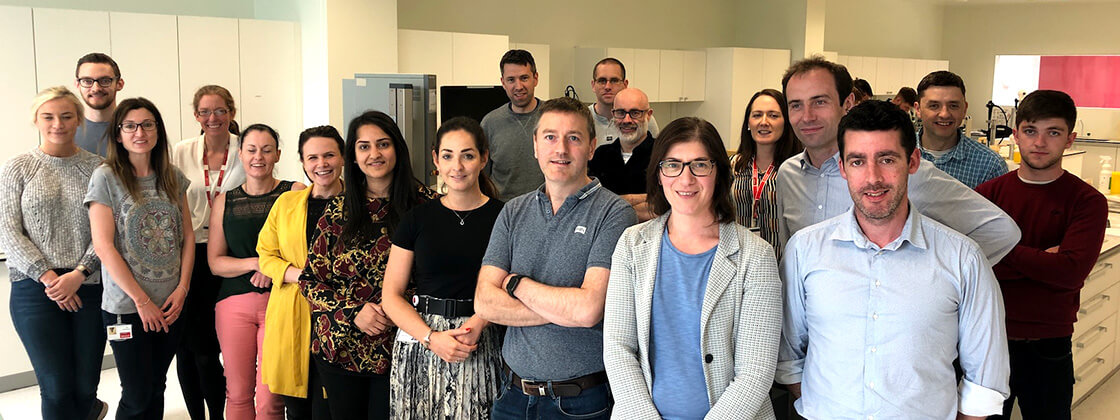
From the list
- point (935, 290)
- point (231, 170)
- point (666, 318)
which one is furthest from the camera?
point (231, 170)

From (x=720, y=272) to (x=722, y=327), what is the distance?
13 cm

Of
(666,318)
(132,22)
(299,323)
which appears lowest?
(299,323)

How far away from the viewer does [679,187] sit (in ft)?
6.77

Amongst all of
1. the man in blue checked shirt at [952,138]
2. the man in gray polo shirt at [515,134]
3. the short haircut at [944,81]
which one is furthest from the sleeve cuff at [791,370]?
the man in gray polo shirt at [515,134]

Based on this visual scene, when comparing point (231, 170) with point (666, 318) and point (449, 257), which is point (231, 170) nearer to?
point (449, 257)

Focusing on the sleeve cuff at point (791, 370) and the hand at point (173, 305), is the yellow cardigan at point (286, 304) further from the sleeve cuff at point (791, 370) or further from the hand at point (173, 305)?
the sleeve cuff at point (791, 370)

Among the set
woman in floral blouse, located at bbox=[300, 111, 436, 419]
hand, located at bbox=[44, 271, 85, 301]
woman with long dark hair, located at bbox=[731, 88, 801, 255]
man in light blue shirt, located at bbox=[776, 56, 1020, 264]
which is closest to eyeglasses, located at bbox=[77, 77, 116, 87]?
hand, located at bbox=[44, 271, 85, 301]

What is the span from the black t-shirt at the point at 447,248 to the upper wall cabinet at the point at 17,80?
3223 millimetres

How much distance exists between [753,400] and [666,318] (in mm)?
280

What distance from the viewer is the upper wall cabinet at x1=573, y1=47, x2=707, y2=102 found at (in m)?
7.73

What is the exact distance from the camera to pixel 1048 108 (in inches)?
106

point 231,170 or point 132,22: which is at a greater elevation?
point 132,22

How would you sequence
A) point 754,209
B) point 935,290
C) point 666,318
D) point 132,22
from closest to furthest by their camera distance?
point 935,290
point 666,318
point 754,209
point 132,22

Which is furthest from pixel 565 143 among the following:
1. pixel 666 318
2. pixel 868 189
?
pixel 868 189
